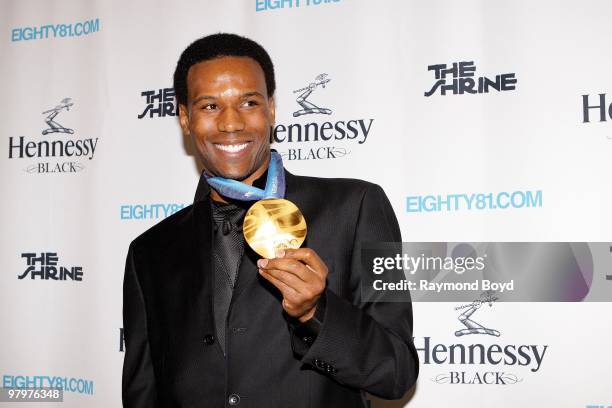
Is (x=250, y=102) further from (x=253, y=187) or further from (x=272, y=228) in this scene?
(x=272, y=228)

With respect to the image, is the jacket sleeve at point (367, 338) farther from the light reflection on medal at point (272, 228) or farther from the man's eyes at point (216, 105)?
the man's eyes at point (216, 105)

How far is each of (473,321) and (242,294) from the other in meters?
1.33

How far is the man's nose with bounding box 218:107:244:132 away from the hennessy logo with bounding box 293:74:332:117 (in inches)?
43.9

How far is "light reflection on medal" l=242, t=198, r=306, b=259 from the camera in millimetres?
1127

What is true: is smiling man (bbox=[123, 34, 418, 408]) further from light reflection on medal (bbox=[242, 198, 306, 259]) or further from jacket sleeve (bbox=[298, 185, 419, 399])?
light reflection on medal (bbox=[242, 198, 306, 259])

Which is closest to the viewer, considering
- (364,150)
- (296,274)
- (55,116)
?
(296,274)

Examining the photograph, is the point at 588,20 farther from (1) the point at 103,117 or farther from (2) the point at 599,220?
(1) the point at 103,117

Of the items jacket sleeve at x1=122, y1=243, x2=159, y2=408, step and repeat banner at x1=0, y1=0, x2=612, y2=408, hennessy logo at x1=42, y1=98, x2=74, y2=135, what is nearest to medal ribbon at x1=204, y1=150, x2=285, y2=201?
jacket sleeve at x1=122, y1=243, x2=159, y2=408

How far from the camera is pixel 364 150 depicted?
2.48m

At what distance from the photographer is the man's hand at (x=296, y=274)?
103 cm

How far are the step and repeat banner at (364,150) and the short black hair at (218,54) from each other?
88 centimetres

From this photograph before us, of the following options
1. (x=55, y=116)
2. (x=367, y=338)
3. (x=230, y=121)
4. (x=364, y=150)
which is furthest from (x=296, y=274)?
(x=55, y=116)

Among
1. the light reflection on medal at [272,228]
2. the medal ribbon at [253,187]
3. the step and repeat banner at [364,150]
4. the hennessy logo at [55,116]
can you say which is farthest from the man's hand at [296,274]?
the hennessy logo at [55,116]

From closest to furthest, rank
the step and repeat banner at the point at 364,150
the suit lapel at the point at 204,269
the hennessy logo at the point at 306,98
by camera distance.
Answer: the suit lapel at the point at 204,269 → the step and repeat banner at the point at 364,150 → the hennessy logo at the point at 306,98
